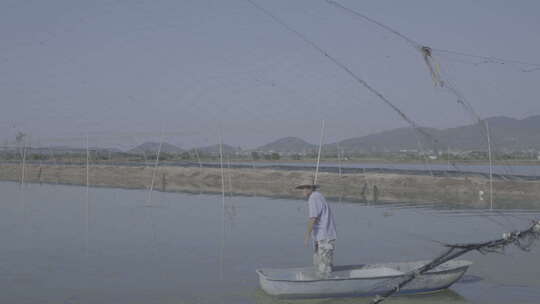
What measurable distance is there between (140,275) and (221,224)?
864 cm

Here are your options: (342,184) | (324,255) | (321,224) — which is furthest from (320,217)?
(342,184)

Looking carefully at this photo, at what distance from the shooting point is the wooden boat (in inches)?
385

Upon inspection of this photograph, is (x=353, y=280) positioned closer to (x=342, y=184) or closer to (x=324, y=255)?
(x=324, y=255)

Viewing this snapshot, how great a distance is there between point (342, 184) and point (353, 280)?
96.6 ft

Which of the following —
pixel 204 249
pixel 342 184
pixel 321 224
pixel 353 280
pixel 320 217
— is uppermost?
pixel 342 184

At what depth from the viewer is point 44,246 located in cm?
1577

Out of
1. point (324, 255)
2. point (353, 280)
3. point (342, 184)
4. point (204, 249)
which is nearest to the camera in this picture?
point (353, 280)

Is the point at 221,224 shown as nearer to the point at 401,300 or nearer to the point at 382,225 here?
the point at 382,225

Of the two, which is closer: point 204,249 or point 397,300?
point 397,300

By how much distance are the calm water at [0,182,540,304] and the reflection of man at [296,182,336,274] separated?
766 mm

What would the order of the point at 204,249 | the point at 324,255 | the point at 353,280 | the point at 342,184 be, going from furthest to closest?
1. the point at 342,184
2. the point at 204,249
3. the point at 324,255
4. the point at 353,280

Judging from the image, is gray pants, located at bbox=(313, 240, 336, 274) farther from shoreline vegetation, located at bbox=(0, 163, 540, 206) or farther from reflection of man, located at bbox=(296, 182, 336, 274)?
shoreline vegetation, located at bbox=(0, 163, 540, 206)

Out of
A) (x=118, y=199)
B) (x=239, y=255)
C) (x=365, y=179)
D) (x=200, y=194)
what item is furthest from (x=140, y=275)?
(x=365, y=179)

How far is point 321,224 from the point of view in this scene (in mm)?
9906
